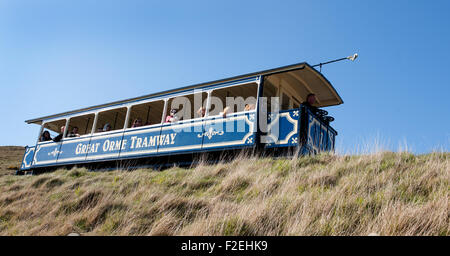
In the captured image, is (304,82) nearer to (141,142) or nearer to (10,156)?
(141,142)

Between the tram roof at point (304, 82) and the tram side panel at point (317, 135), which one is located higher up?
the tram roof at point (304, 82)

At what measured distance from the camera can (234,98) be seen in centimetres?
1244

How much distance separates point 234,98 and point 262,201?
6.66m

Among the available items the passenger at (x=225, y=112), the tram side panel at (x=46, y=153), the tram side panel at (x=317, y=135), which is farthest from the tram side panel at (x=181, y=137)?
the tram side panel at (x=46, y=153)

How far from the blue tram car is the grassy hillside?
114 centimetres

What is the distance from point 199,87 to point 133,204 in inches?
223

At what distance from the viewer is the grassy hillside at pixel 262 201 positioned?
16.0 ft

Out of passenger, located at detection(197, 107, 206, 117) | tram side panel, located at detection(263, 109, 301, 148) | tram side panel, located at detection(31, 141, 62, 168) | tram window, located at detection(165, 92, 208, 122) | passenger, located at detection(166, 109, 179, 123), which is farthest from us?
tram side panel, located at detection(31, 141, 62, 168)

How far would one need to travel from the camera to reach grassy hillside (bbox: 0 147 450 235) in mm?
4891

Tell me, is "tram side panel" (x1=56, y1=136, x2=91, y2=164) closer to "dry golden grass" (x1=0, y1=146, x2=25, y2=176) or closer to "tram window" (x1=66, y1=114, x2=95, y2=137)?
"tram window" (x1=66, y1=114, x2=95, y2=137)

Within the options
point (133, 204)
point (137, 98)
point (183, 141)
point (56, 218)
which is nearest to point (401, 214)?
point (133, 204)

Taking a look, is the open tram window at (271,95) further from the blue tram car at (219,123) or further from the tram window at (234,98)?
the tram window at (234,98)

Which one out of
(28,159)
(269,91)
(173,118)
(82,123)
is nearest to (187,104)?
(173,118)

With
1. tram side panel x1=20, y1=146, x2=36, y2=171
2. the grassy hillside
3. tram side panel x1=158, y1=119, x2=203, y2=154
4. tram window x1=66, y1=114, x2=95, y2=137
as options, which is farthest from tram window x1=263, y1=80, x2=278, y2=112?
tram side panel x1=20, y1=146, x2=36, y2=171
